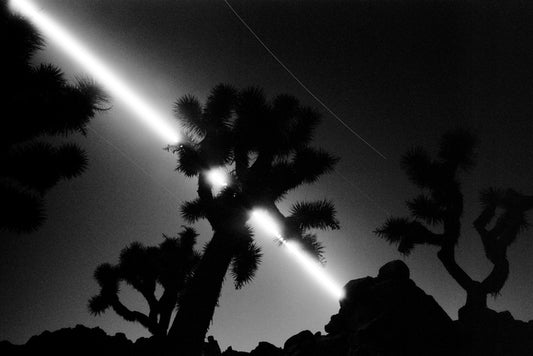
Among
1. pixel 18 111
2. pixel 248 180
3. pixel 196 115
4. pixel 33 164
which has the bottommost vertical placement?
pixel 33 164

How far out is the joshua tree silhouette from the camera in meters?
6.32

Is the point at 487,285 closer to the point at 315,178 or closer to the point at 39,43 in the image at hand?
the point at 315,178

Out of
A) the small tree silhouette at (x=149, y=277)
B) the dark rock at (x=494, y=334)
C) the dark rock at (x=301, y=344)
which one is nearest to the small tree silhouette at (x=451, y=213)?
the dark rock at (x=494, y=334)

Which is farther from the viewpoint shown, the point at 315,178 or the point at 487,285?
the point at 315,178

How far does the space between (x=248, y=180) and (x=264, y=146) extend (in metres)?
0.96

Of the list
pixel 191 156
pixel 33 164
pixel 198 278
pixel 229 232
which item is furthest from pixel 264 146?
pixel 33 164

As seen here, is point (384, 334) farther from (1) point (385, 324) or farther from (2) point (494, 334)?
(2) point (494, 334)

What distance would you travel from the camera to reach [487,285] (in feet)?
21.7

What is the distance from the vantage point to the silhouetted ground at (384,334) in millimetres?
4504

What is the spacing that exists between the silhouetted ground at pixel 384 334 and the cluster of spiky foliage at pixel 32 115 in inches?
107

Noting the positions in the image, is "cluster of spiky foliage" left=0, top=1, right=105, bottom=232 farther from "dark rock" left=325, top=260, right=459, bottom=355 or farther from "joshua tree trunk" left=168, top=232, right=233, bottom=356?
"dark rock" left=325, top=260, right=459, bottom=355

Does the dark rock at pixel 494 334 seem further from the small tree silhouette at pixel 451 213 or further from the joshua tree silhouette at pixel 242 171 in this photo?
the joshua tree silhouette at pixel 242 171

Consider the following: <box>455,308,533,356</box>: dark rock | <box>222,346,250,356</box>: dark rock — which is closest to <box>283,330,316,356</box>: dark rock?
<box>222,346,250,356</box>: dark rock

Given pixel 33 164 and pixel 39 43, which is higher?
pixel 39 43
